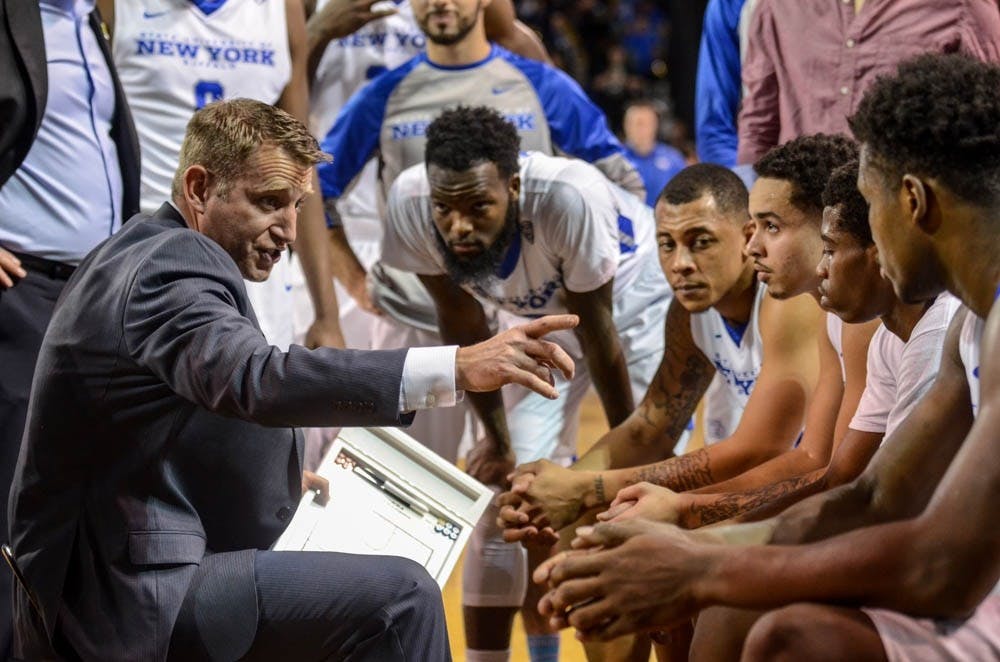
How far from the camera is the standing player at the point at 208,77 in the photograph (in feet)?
14.6

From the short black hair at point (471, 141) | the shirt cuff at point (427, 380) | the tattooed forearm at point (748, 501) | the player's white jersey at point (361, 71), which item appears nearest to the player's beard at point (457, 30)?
the player's white jersey at point (361, 71)

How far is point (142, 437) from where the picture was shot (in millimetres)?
2574

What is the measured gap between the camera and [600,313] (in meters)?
4.25

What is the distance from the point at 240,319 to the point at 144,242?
28cm

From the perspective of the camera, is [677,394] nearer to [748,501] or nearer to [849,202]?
[748,501]

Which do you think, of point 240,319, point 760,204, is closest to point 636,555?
point 240,319

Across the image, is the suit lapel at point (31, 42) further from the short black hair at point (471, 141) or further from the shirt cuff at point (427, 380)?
the shirt cuff at point (427, 380)

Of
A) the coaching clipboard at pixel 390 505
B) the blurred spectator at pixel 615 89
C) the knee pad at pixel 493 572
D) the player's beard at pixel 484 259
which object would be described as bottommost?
the blurred spectator at pixel 615 89

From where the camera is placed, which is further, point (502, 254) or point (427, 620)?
point (502, 254)

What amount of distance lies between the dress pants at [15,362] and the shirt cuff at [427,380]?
4.74 feet

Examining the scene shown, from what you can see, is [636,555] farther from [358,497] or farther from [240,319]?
[358,497]

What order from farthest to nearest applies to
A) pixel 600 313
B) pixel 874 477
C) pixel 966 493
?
pixel 600 313 < pixel 874 477 < pixel 966 493

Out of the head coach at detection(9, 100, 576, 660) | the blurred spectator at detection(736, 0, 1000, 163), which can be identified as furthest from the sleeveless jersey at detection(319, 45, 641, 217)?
the head coach at detection(9, 100, 576, 660)

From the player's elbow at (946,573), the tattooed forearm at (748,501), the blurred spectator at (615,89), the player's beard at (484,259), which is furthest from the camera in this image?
the blurred spectator at (615,89)
